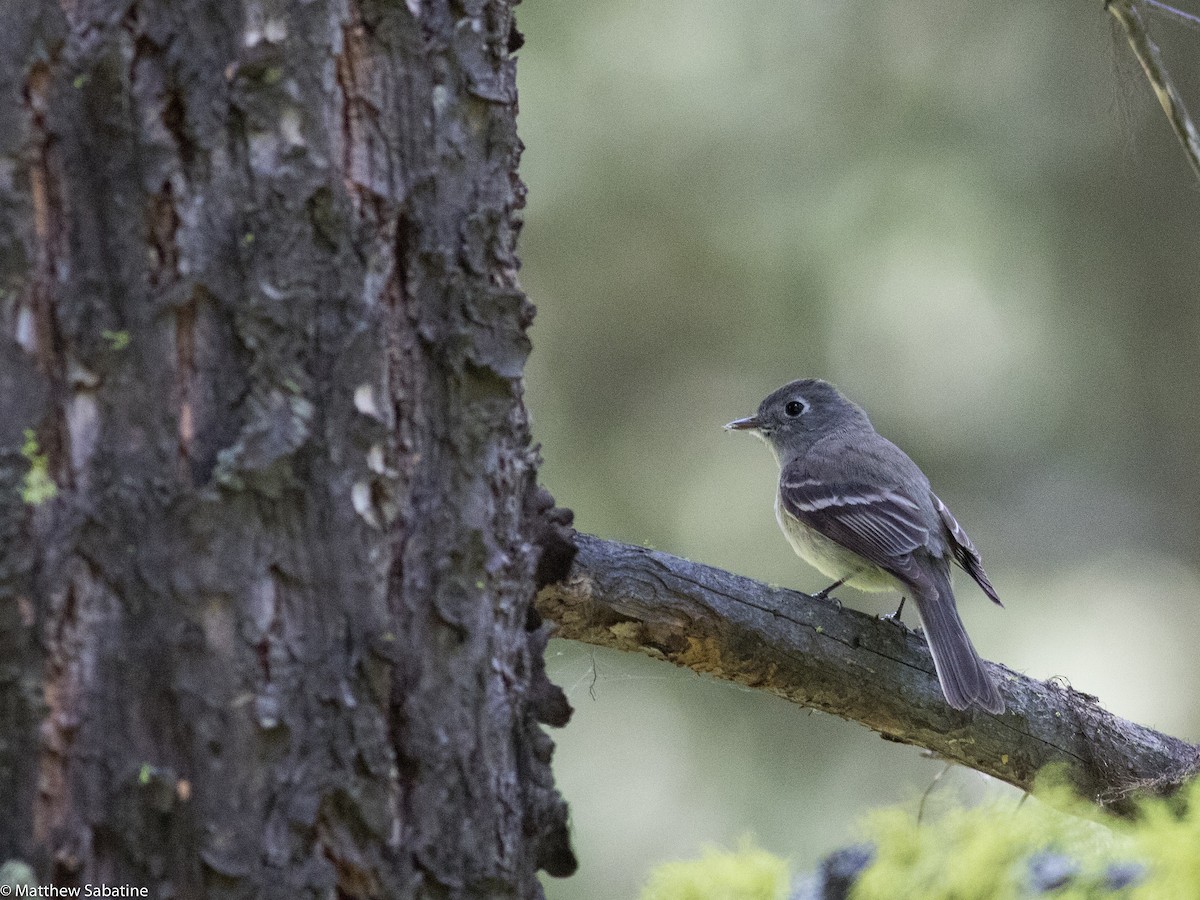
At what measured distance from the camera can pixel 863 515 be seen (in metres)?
5.35

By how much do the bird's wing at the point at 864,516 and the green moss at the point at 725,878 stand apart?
308 centimetres

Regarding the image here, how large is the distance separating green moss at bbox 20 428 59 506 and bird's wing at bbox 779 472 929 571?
3.88m

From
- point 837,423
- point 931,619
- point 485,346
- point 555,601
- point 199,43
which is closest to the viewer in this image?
point 199,43

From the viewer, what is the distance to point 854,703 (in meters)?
3.67

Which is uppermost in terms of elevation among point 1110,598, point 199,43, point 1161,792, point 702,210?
point 702,210

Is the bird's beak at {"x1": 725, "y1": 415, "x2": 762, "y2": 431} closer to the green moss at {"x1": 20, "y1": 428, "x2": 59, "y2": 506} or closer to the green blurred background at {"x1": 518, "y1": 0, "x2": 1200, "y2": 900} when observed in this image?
the green blurred background at {"x1": 518, "y1": 0, "x2": 1200, "y2": 900}

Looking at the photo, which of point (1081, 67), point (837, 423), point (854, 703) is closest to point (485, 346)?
point (854, 703)

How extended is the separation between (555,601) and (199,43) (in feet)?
5.80

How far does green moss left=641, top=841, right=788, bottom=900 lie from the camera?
212 cm

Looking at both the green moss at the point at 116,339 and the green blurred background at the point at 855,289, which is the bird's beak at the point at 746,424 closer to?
the green blurred background at the point at 855,289

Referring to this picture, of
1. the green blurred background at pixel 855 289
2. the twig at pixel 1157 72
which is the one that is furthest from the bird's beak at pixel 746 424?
the twig at pixel 1157 72

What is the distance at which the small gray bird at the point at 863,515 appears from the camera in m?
5.13

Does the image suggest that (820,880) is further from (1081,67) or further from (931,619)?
(1081,67)

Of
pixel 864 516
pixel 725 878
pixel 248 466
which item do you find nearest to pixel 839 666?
pixel 725 878
